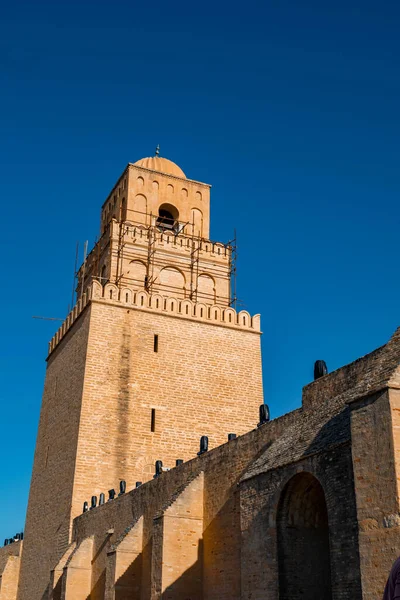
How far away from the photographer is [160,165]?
96.6 feet

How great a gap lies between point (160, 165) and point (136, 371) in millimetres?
10338

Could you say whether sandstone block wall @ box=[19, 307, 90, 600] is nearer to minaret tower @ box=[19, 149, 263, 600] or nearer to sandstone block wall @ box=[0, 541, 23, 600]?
minaret tower @ box=[19, 149, 263, 600]

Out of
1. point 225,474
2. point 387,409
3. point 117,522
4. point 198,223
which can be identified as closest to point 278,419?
point 225,474

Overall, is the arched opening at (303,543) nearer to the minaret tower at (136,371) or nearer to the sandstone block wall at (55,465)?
the minaret tower at (136,371)

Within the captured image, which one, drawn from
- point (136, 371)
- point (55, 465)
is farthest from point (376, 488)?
point (55, 465)

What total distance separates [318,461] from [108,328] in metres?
14.3

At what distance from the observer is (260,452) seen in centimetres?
1281

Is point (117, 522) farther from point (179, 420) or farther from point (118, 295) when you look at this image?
point (118, 295)

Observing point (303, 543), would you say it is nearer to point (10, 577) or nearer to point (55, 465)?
point (55, 465)

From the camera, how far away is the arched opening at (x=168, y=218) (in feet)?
92.7

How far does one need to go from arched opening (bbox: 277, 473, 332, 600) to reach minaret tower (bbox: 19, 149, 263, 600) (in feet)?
36.7

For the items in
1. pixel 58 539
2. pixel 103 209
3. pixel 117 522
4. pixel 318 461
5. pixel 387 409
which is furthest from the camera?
pixel 103 209

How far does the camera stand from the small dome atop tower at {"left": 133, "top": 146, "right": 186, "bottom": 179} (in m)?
29.2

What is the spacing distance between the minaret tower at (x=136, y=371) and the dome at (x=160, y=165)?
1.35 meters
